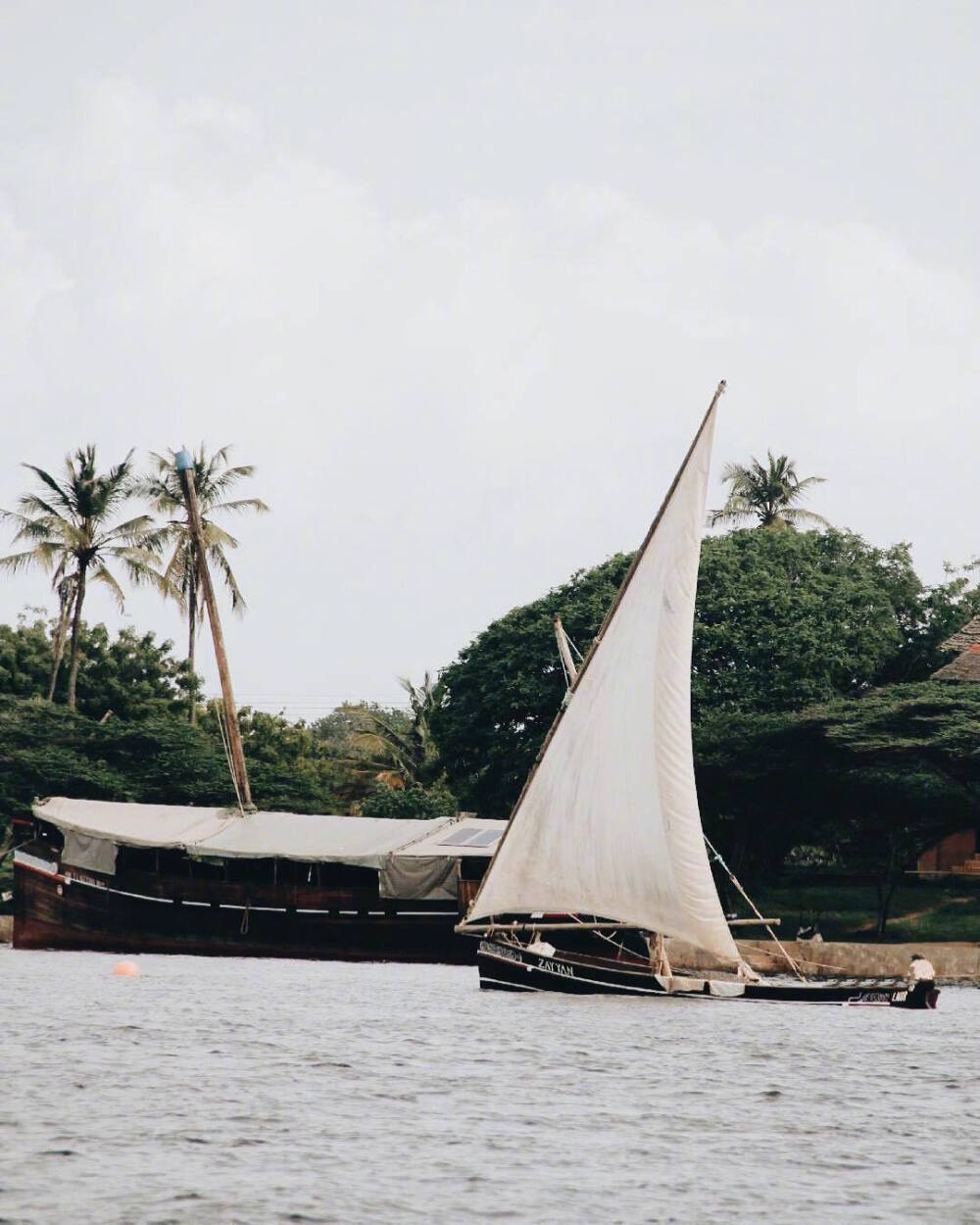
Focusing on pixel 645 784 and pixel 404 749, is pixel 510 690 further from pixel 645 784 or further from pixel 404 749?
pixel 645 784

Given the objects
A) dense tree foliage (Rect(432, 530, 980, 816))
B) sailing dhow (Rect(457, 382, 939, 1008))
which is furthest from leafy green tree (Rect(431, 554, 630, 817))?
sailing dhow (Rect(457, 382, 939, 1008))

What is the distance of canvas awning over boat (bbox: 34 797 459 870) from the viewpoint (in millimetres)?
54375

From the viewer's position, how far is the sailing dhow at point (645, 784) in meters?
35.6

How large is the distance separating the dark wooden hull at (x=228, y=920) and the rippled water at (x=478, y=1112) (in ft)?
55.7

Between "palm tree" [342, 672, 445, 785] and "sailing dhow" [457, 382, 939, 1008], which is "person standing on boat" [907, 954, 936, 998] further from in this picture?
"palm tree" [342, 672, 445, 785]

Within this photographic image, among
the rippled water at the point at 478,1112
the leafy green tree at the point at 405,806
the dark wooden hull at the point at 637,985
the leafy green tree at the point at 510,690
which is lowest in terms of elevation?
the rippled water at the point at 478,1112

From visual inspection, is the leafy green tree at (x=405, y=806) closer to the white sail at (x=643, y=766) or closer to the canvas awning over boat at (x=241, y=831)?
the canvas awning over boat at (x=241, y=831)

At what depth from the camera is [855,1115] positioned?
22.3 metres

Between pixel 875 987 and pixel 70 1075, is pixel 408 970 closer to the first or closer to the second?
pixel 875 987

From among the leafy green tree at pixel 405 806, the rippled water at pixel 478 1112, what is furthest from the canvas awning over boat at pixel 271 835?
the rippled water at pixel 478 1112

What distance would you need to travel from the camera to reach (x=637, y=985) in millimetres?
38156

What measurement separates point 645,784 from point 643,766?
35 centimetres

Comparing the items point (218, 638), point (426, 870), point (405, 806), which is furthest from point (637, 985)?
point (405, 806)

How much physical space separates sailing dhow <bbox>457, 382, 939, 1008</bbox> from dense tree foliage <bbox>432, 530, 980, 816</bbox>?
28.2 metres
